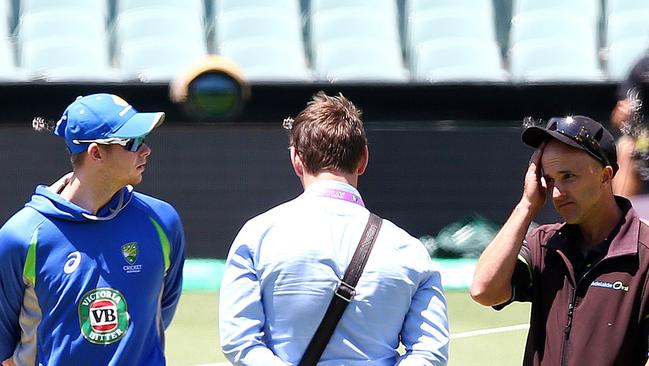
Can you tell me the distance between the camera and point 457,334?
8.34 m

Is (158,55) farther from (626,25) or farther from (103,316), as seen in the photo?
(103,316)

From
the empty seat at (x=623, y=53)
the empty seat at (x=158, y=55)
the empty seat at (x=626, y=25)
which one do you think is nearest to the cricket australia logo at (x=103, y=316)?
the empty seat at (x=158, y=55)

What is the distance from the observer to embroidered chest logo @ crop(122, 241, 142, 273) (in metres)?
3.79

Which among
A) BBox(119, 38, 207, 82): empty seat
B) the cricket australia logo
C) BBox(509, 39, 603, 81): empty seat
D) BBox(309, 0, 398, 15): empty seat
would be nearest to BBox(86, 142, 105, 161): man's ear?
the cricket australia logo

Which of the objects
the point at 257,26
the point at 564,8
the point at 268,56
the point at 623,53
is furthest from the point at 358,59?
the point at 623,53

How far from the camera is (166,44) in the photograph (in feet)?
38.9

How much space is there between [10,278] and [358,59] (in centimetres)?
854

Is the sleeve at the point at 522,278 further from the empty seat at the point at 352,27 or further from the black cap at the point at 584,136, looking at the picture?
the empty seat at the point at 352,27

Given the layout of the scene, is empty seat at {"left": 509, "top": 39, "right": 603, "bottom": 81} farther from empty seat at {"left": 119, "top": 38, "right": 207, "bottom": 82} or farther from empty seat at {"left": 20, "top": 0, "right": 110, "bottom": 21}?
empty seat at {"left": 20, "top": 0, "right": 110, "bottom": 21}

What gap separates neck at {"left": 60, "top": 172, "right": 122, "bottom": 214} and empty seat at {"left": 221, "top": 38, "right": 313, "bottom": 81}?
7774mm

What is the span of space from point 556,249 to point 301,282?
2.71ft

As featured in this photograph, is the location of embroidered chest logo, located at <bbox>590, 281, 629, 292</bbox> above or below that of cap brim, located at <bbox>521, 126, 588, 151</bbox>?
below

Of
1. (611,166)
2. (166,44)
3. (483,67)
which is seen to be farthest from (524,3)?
(611,166)

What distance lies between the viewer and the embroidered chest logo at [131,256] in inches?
149
